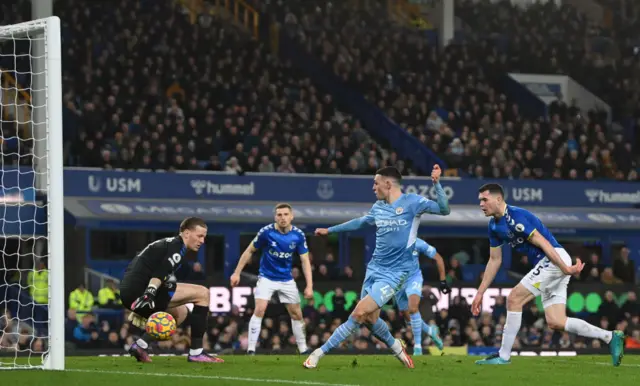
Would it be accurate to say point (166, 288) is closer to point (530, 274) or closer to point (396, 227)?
point (396, 227)

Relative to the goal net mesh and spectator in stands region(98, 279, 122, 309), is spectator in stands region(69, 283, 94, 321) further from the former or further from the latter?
the goal net mesh

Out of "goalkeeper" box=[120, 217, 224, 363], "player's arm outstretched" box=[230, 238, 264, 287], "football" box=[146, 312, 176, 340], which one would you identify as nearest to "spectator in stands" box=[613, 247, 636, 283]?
"player's arm outstretched" box=[230, 238, 264, 287]

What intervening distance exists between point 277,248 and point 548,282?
17.6ft

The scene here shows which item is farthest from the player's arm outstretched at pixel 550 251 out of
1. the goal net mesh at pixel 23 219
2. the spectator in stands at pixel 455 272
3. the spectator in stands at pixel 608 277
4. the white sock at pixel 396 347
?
the spectator in stands at pixel 608 277

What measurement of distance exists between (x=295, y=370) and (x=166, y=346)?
11471mm

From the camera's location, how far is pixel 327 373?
1409cm

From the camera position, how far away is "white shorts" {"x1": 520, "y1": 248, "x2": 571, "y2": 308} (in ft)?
50.5

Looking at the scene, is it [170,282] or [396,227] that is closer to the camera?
[396,227]

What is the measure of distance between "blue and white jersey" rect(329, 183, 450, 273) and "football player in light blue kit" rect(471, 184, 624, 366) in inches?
29.2

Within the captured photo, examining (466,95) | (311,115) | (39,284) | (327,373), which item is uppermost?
(466,95)

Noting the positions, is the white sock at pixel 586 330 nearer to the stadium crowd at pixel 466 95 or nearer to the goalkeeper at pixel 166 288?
the goalkeeper at pixel 166 288

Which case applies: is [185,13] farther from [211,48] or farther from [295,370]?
[295,370]

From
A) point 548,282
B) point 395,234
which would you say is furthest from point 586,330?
point 395,234

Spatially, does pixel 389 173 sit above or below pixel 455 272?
above
